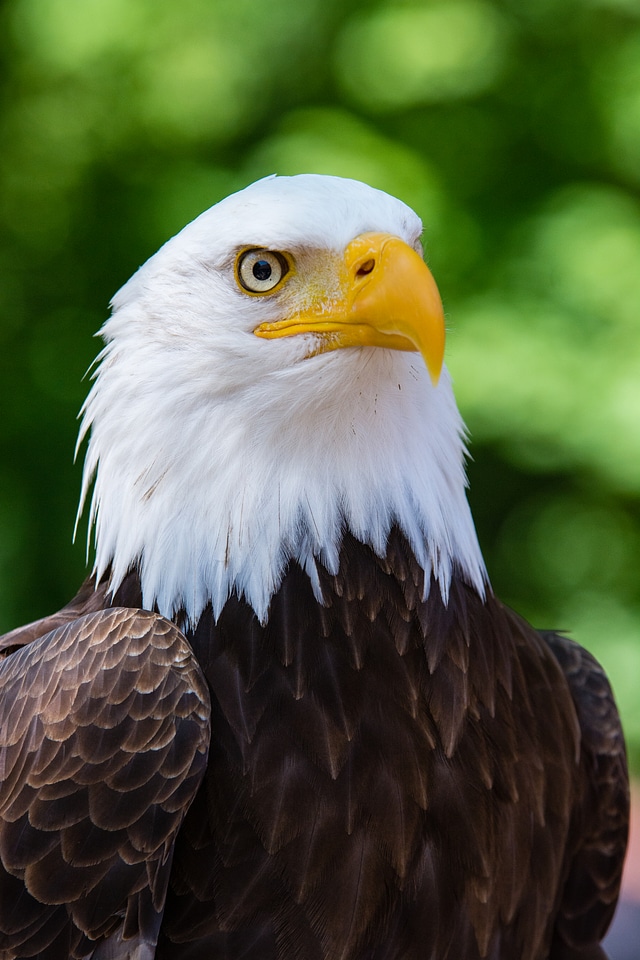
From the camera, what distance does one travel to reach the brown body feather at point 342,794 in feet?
6.49

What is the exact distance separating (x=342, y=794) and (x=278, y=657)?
0.93 feet

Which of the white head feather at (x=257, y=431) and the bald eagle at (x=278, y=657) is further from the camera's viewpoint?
the white head feather at (x=257, y=431)

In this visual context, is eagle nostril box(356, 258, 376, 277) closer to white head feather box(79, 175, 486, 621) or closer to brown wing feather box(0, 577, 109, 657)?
white head feather box(79, 175, 486, 621)

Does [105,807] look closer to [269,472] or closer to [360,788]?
[360,788]

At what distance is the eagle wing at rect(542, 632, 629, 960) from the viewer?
261 cm

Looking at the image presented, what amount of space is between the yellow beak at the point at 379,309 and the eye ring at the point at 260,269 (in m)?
0.08

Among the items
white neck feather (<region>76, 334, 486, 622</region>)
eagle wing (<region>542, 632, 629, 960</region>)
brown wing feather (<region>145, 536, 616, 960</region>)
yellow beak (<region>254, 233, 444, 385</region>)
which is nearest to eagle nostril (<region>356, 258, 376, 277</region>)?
yellow beak (<region>254, 233, 444, 385</region>)

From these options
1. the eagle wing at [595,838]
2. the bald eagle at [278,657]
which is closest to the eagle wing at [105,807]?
the bald eagle at [278,657]

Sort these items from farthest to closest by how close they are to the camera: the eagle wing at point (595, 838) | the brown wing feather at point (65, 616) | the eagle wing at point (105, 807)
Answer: the eagle wing at point (595, 838), the brown wing feather at point (65, 616), the eagle wing at point (105, 807)

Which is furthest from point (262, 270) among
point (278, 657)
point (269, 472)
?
point (278, 657)

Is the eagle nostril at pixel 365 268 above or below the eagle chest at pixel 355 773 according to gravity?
above

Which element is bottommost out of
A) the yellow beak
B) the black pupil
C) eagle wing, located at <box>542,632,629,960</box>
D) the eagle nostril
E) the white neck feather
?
eagle wing, located at <box>542,632,629,960</box>

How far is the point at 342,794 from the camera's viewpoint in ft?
6.68

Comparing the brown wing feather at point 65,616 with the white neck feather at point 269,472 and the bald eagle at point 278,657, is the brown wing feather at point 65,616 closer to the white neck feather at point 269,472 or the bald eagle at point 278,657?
the bald eagle at point 278,657
